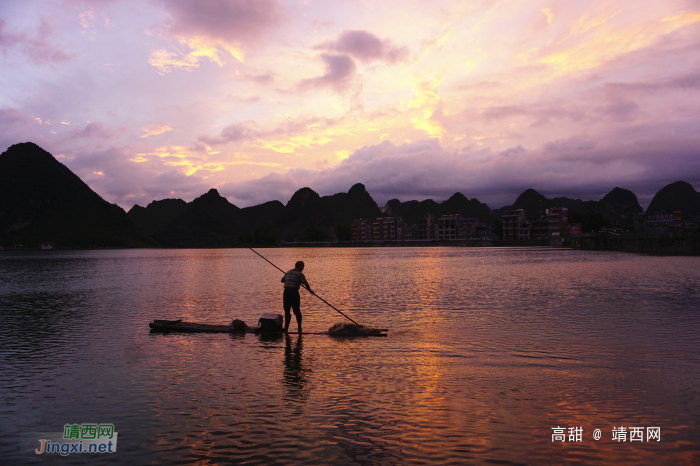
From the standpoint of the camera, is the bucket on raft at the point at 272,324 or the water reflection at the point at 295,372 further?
the bucket on raft at the point at 272,324

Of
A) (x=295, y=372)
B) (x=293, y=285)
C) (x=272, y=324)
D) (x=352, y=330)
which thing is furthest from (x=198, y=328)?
(x=295, y=372)

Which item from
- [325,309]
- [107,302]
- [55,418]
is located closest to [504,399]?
[55,418]

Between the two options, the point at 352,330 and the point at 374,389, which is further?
the point at 352,330

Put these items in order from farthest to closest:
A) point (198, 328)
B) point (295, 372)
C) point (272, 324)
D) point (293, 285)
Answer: point (198, 328), point (272, 324), point (293, 285), point (295, 372)

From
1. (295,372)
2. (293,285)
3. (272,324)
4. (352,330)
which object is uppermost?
(293,285)

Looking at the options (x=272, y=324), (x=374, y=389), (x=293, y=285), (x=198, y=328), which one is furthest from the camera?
(x=198, y=328)

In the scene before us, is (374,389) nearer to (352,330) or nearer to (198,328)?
(352,330)

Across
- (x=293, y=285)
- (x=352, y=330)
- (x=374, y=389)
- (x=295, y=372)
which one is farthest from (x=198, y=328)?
(x=374, y=389)

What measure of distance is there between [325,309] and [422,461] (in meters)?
18.6

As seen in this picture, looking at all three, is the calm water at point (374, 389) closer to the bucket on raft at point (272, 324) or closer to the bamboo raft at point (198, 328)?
the bamboo raft at point (198, 328)

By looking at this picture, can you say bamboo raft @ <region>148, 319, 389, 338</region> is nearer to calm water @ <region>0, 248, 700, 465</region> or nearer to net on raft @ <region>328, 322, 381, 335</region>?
net on raft @ <region>328, 322, 381, 335</region>

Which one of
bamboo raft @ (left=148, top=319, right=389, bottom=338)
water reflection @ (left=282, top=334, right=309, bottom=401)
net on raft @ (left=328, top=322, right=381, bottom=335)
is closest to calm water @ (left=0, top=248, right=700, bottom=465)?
water reflection @ (left=282, top=334, right=309, bottom=401)

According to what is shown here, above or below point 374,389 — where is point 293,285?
above

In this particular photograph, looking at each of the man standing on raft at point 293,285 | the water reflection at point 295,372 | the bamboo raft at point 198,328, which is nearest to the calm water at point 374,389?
the water reflection at point 295,372
